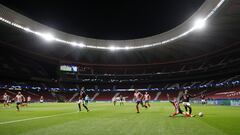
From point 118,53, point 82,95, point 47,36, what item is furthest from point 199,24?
point 47,36

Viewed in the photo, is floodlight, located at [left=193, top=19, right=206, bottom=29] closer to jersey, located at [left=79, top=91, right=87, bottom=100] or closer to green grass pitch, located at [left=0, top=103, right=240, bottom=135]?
jersey, located at [left=79, top=91, right=87, bottom=100]

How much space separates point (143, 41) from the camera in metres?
77.5

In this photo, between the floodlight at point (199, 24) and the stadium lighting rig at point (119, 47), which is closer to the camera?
the stadium lighting rig at point (119, 47)

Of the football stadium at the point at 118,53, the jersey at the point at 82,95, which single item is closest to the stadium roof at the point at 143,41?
the football stadium at the point at 118,53

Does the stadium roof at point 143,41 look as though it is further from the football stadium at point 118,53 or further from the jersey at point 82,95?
the jersey at point 82,95

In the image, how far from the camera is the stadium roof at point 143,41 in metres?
52.0

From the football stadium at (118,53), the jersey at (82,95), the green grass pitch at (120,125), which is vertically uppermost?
the football stadium at (118,53)

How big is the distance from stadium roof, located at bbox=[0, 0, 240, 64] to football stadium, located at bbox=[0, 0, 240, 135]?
22 centimetres

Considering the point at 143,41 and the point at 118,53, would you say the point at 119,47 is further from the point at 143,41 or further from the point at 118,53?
the point at 143,41

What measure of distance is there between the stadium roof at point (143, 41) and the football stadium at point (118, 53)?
22 centimetres

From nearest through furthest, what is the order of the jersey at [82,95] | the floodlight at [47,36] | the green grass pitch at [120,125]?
the green grass pitch at [120,125] → the jersey at [82,95] → the floodlight at [47,36]

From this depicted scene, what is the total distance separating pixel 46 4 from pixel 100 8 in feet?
38.6

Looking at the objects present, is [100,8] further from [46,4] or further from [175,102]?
[175,102]

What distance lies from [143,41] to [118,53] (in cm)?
1565
